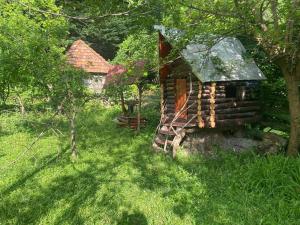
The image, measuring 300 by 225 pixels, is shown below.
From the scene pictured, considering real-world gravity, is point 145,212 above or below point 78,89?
below

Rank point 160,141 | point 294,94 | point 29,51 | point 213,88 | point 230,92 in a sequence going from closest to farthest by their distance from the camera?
point 294,94 < point 29,51 < point 213,88 < point 160,141 < point 230,92

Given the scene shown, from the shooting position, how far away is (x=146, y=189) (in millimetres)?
9602

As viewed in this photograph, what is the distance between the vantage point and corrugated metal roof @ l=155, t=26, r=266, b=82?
519 inches

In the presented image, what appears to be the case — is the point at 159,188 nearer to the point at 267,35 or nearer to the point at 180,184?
the point at 180,184

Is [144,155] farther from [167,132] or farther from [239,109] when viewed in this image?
[239,109]

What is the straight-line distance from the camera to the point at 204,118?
13922 millimetres

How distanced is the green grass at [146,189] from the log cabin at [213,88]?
163 cm

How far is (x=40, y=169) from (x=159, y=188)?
451 cm

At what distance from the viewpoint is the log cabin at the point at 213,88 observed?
44.6ft

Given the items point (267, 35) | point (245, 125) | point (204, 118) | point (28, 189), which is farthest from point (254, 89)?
point (28, 189)

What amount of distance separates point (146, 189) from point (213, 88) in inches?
230

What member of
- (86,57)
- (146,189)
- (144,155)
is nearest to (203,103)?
(144,155)

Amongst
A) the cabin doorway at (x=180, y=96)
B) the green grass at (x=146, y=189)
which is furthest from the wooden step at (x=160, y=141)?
the cabin doorway at (x=180, y=96)

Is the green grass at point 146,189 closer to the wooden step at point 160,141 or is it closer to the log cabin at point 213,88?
the wooden step at point 160,141
